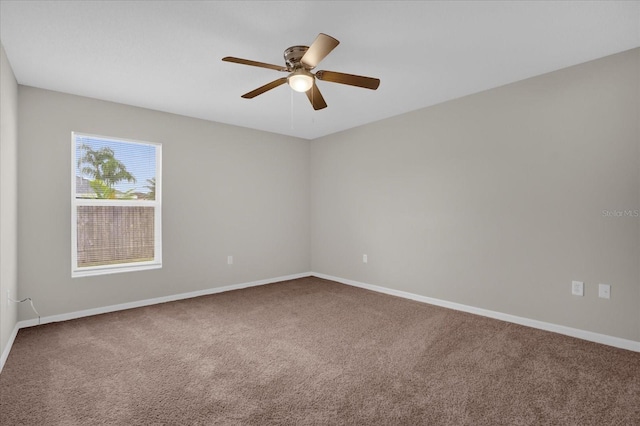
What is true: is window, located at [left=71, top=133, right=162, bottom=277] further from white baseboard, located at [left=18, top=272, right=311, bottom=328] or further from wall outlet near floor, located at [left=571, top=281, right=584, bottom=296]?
wall outlet near floor, located at [left=571, top=281, right=584, bottom=296]

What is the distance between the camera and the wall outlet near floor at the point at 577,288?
111 inches

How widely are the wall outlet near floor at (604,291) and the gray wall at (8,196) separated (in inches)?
186

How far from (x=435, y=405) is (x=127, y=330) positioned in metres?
2.77

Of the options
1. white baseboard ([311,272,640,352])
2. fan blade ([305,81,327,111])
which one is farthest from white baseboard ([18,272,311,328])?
fan blade ([305,81,327,111])

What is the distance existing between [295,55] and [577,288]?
3.08 m

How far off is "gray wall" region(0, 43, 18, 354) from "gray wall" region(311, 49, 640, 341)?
3.82 m

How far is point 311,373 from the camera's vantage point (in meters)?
2.25

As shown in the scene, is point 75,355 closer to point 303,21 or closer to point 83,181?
point 83,181

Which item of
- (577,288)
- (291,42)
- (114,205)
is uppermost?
(291,42)

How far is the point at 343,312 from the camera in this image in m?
3.61

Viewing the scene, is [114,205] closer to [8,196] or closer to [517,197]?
[8,196]

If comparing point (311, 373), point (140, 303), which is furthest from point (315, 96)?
point (140, 303)

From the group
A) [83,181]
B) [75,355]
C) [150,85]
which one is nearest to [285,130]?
[150,85]

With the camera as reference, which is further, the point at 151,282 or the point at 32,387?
the point at 151,282
